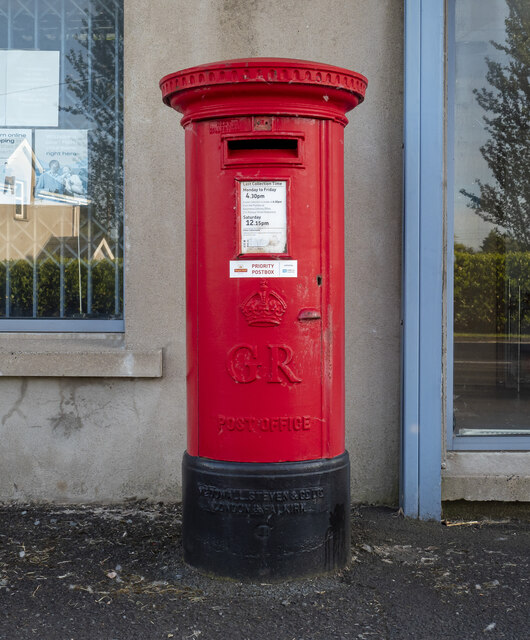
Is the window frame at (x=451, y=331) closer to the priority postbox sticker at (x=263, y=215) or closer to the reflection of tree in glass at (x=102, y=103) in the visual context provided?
the priority postbox sticker at (x=263, y=215)

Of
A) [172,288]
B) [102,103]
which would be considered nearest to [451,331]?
[172,288]

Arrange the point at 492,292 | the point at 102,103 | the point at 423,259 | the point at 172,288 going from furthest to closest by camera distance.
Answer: the point at 102,103
the point at 492,292
the point at 172,288
the point at 423,259

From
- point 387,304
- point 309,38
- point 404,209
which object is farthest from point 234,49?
point 387,304

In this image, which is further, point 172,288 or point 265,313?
point 172,288

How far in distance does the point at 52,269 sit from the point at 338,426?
228cm

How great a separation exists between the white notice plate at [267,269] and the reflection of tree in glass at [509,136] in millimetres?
1836

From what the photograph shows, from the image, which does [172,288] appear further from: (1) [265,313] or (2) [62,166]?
(1) [265,313]

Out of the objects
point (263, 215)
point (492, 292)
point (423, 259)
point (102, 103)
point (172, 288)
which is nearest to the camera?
point (263, 215)

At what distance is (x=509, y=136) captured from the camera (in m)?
4.75

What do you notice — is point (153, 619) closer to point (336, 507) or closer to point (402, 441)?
point (336, 507)

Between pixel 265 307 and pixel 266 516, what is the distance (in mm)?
890

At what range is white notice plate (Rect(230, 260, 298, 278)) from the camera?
3318 mm

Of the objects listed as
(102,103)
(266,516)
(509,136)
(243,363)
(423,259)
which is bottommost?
(266,516)

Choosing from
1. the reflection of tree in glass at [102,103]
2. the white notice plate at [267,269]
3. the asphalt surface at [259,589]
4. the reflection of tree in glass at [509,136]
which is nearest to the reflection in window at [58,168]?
the reflection of tree in glass at [102,103]
